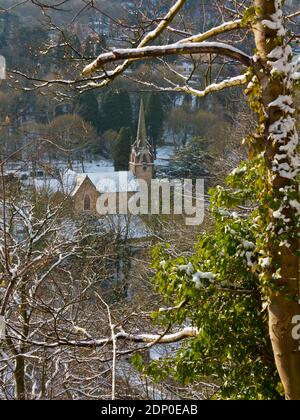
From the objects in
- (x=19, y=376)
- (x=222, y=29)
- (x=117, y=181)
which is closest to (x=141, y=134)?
(x=117, y=181)

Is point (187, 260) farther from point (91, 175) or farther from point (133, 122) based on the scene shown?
point (133, 122)

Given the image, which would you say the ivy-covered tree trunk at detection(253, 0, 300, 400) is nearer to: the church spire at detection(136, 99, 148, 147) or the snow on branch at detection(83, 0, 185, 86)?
the snow on branch at detection(83, 0, 185, 86)

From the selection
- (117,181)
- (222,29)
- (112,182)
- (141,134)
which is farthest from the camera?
(141,134)

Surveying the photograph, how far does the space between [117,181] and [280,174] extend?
2296 centimetres

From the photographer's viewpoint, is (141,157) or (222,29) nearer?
(222,29)

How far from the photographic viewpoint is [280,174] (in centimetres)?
280

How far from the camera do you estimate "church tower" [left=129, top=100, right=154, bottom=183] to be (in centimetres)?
2902

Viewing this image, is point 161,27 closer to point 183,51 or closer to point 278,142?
point 183,51

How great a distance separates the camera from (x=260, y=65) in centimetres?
279

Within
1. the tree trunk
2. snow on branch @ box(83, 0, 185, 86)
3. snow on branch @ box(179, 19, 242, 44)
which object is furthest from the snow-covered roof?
snow on branch @ box(179, 19, 242, 44)

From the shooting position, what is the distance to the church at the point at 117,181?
838 inches

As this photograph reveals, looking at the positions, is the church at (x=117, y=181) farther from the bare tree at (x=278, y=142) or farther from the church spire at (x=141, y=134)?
the bare tree at (x=278, y=142)

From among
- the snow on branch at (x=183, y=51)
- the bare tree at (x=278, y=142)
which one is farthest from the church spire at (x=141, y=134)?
the bare tree at (x=278, y=142)

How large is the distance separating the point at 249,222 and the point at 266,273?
69 cm
